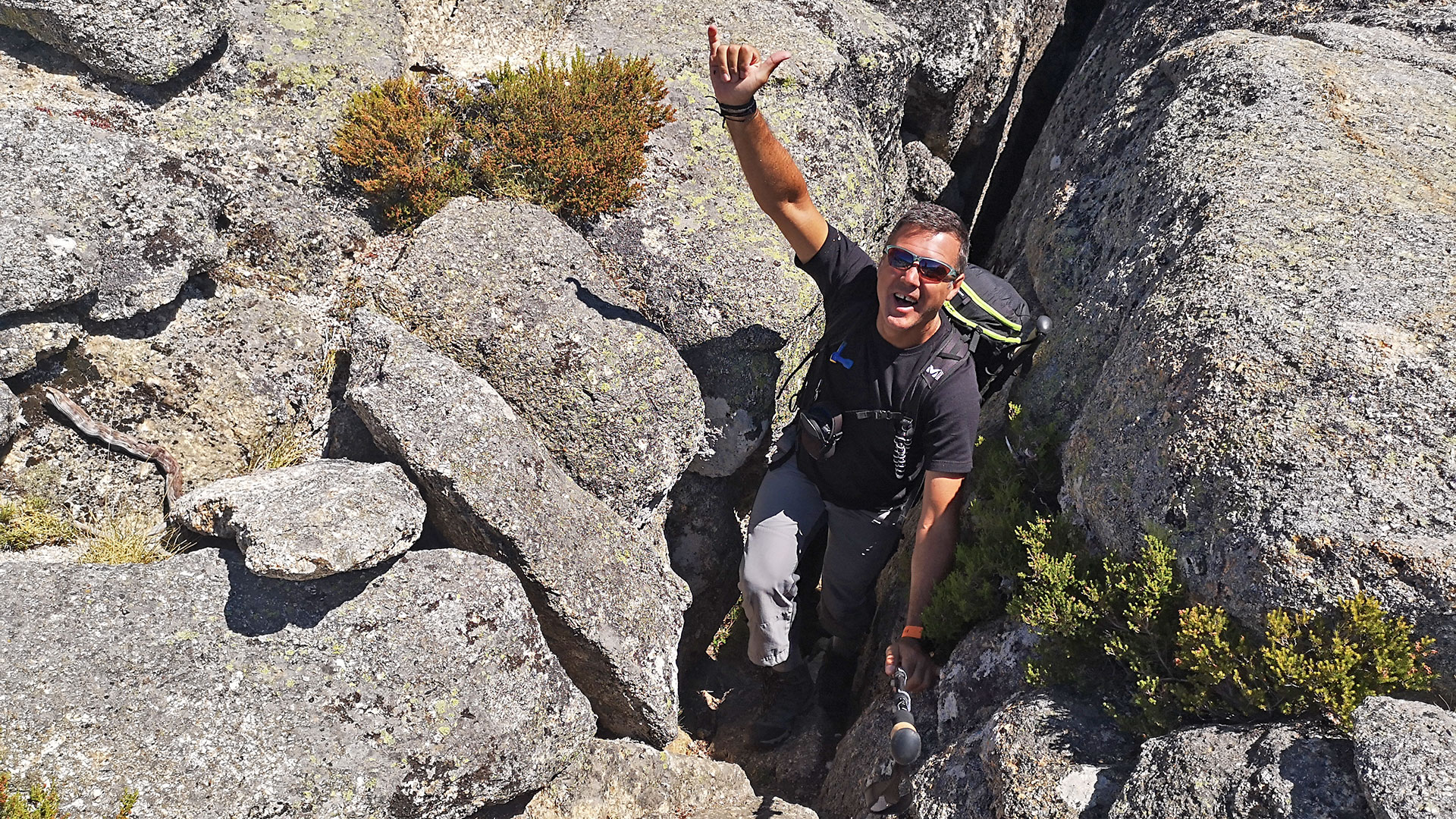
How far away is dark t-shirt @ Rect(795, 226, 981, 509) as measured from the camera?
24.3ft

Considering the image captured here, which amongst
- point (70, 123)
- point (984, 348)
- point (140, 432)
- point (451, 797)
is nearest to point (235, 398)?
point (140, 432)

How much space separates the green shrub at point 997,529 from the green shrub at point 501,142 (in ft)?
16.2

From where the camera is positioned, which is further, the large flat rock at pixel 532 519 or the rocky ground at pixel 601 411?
the large flat rock at pixel 532 519

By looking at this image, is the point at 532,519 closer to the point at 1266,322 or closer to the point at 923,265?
the point at 923,265

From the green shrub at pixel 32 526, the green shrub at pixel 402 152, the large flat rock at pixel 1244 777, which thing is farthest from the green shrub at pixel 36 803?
the large flat rock at pixel 1244 777

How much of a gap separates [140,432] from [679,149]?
20.4ft

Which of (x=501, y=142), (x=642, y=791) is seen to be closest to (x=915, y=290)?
(x=501, y=142)

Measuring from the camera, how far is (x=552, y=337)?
8.94 meters

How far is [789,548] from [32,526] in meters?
6.49

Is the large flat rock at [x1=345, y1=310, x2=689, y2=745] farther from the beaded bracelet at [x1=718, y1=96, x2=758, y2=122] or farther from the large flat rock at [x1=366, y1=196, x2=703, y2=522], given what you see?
the beaded bracelet at [x1=718, y1=96, x2=758, y2=122]

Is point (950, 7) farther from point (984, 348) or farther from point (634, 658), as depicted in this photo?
point (634, 658)

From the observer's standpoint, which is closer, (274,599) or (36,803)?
(36,803)

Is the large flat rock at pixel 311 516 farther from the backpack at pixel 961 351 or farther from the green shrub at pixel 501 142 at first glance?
the backpack at pixel 961 351

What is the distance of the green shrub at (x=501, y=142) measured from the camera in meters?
9.33
